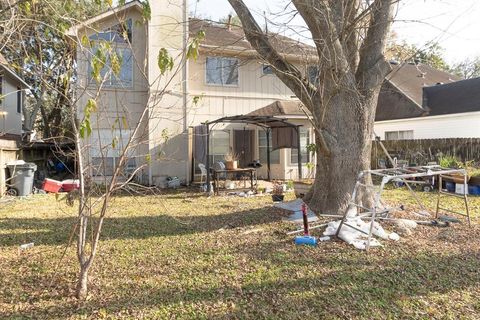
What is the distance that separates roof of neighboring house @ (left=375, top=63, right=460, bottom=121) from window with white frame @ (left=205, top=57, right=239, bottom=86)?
9.58 m

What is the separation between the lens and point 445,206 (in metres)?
9.34

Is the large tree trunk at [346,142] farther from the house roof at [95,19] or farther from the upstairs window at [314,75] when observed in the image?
the house roof at [95,19]

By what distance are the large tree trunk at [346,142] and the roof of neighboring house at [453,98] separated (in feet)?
41.8

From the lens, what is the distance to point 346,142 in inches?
282

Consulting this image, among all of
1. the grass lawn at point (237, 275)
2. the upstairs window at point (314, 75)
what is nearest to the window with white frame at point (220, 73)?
the upstairs window at point (314, 75)

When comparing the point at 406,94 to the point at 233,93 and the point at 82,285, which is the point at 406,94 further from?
the point at 82,285

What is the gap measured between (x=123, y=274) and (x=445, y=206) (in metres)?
8.51

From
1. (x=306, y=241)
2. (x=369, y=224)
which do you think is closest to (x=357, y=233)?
(x=369, y=224)

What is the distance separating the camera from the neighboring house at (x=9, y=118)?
Result: 11857 millimetres

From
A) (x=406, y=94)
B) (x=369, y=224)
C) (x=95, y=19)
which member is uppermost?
(x=406, y=94)

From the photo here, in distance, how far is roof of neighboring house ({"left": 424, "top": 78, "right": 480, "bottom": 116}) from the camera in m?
17.2

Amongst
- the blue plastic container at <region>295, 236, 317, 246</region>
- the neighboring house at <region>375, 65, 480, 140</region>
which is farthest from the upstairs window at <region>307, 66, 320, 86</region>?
the neighboring house at <region>375, 65, 480, 140</region>

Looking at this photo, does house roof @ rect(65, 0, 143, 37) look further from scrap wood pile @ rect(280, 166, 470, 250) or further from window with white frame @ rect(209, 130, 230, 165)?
window with white frame @ rect(209, 130, 230, 165)

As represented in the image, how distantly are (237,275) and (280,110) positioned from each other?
1091cm
